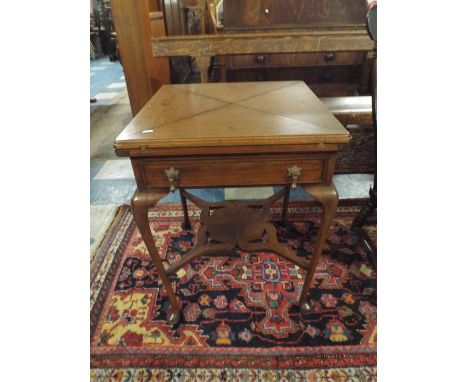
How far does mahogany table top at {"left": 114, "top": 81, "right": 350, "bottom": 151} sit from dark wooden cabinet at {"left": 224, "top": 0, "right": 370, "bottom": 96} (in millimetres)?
1325

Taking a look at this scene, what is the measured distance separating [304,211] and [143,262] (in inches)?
43.3

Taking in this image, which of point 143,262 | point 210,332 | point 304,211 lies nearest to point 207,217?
point 143,262

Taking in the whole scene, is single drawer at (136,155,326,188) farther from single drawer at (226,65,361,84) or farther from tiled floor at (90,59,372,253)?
single drawer at (226,65,361,84)

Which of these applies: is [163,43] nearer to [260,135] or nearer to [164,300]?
[260,135]

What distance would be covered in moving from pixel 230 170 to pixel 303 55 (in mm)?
2011

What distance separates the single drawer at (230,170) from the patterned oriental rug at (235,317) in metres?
0.70

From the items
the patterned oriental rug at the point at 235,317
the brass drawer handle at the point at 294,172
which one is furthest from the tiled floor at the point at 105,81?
the brass drawer handle at the point at 294,172

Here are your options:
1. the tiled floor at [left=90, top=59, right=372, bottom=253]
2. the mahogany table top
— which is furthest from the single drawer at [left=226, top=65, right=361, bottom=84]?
the mahogany table top

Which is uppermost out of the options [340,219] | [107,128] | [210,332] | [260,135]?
[260,135]

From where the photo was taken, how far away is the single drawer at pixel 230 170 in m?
0.89

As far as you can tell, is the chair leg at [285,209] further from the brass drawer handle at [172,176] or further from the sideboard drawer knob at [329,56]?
the sideboard drawer knob at [329,56]

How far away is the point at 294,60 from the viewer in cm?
247

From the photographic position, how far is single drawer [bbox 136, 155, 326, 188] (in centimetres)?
89

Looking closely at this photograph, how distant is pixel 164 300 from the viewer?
1.37 meters
